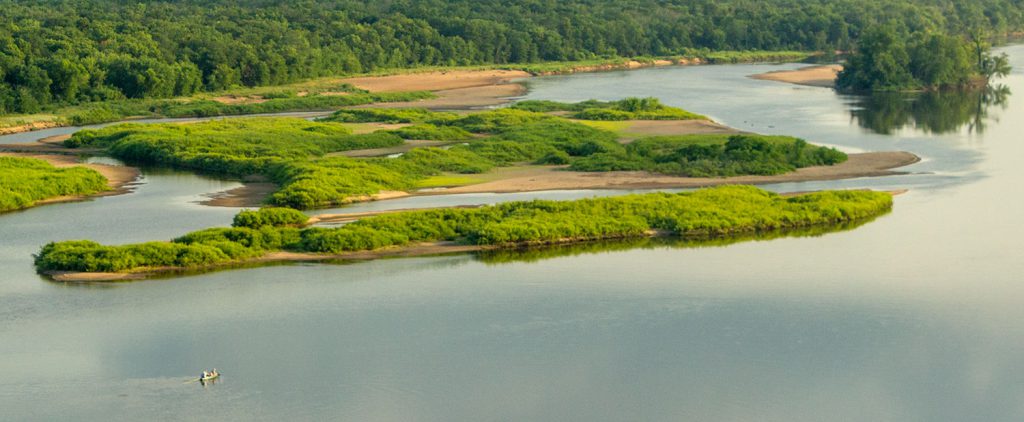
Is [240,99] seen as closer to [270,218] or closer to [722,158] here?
[722,158]

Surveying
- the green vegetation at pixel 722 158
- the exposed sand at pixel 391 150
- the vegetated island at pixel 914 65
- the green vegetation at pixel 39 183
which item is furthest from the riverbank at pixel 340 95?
the green vegetation at pixel 722 158

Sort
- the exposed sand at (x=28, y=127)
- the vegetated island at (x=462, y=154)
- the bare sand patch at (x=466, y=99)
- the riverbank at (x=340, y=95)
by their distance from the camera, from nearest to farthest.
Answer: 1. the vegetated island at (x=462, y=154)
2. the exposed sand at (x=28, y=127)
3. the riverbank at (x=340, y=95)
4. the bare sand patch at (x=466, y=99)

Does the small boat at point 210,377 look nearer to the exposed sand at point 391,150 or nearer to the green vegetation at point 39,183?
the green vegetation at point 39,183

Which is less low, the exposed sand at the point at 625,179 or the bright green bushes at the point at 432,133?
the bright green bushes at the point at 432,133

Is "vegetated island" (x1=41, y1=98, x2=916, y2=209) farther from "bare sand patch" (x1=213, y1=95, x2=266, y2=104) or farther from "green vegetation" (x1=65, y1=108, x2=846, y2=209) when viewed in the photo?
"bare sand patch" (x1=213, y1=95, x2=266, y2=104)

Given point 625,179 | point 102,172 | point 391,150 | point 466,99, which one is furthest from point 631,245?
point 466,99

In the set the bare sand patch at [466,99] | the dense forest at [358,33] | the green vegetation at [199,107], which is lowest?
the bare sand patch at [466,99]
